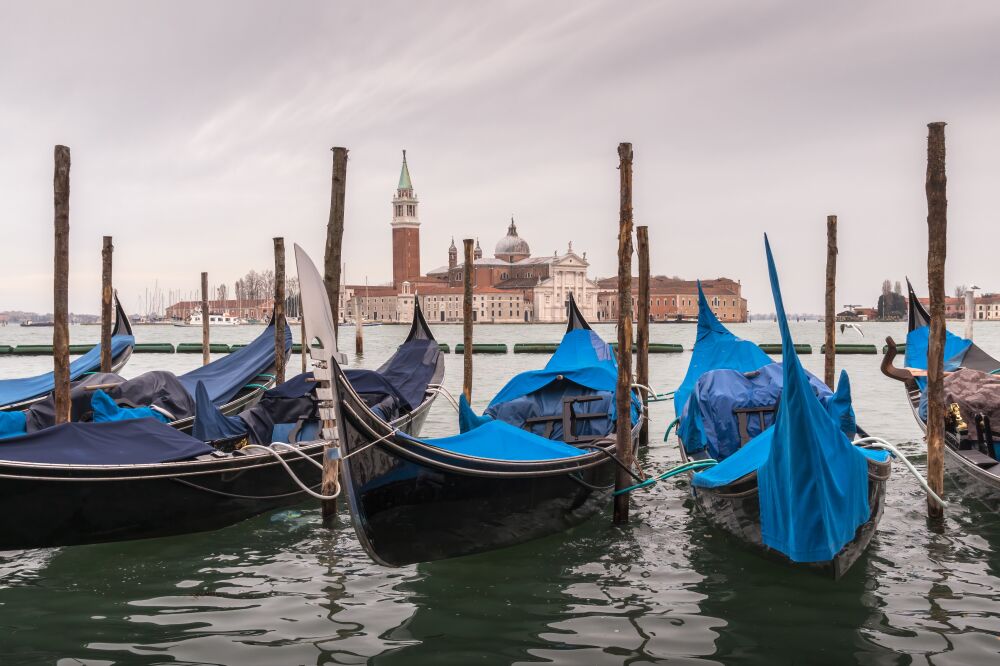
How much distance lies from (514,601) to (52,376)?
6.06 metres

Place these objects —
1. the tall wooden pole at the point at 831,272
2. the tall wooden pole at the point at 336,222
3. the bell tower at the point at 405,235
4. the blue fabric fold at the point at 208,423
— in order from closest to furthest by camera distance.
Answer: the blue fabric fold at the point at 208,423 → the tall wooden pole at the point at 336,222 → the tall wooden pole at the point at 831,272 → the bell tower at the point at 405,235

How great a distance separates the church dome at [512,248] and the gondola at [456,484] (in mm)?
84865

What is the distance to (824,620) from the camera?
144 inches

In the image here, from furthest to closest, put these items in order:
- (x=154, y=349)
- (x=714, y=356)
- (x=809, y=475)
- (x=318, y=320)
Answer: (x=154, y=349) < (x=714, y=356) < (x=318, y=320) < (x=809, y=475)

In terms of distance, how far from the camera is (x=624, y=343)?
209 inches

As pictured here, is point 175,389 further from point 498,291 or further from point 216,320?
point 216,320

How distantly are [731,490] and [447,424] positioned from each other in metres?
6.45

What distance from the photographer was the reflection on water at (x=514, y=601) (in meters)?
3.40

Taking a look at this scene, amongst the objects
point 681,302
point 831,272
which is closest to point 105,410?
point 831,272

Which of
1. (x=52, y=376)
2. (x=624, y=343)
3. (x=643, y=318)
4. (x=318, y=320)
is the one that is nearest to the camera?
(x=318, y=320)

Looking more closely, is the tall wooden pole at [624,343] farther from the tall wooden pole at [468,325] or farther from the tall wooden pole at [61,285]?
the tall wooden pole at [468,325]

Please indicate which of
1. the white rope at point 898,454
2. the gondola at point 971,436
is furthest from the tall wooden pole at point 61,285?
the gondola at point 971,436

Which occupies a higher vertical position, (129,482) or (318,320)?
(318,320)

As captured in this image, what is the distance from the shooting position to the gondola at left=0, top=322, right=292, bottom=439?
5997 millimetres
